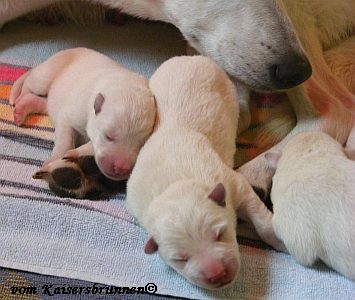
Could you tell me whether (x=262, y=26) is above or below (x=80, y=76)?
above

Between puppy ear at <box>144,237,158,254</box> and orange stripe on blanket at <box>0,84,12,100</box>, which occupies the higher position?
puppy ear at <box>144,237,158,254</box>

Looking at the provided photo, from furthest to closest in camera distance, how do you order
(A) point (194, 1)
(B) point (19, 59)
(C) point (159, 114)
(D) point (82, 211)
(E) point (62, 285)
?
(B) point (19, 59) < (A) point (194, 1) < (C) point (159, 114) < (D) point (82, 211) < (E) point (62, 285)

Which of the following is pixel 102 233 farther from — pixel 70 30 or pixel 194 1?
pixel 70 30

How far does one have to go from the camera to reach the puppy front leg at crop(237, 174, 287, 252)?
1.23 meters

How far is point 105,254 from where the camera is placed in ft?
3.96

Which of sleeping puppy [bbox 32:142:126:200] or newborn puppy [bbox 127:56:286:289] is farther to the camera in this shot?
sleeping puppy [bbox 32:142:126:200]

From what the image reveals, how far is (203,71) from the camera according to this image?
4.65 ft

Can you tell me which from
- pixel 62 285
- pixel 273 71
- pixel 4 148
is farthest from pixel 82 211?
pixel 273 71

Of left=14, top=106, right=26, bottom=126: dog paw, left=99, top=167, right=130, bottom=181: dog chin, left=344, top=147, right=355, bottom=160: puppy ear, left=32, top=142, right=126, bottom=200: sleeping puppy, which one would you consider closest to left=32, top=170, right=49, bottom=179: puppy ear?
left=32, top=142, right=126, bottom=200: sleeping puppy

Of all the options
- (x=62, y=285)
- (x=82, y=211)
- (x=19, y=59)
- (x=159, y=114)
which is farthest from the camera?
(x=19, y=59)

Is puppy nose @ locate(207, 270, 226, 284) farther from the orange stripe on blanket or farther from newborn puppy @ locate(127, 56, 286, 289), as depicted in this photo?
the orange stripe on blanket

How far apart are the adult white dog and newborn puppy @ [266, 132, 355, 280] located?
0.15m

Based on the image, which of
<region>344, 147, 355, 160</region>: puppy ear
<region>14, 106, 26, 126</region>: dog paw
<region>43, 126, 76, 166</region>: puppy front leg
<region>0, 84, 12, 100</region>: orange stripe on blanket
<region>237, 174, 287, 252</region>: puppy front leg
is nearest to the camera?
<region>237, 174, 287, 252</region>: puppy front leg

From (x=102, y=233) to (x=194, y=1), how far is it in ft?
1.86
